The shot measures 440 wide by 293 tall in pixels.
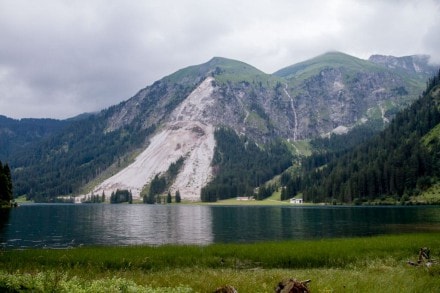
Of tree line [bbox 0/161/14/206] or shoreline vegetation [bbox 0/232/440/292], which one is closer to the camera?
shoreline vegetation [bbox 0/232/440/292]

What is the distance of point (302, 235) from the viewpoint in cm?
8475

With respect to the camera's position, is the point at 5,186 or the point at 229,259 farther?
the point at 5,186

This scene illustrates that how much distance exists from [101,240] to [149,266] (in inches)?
1477

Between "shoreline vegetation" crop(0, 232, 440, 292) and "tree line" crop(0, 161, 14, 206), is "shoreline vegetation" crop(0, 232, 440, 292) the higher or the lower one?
the lower one

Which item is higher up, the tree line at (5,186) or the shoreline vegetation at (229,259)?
the tree line at (5,186)

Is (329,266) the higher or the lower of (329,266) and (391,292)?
the lower

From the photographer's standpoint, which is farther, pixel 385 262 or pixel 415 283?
pixel 385 262

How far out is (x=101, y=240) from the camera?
3118 inches

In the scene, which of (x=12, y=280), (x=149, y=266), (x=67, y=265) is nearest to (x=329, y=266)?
(x=149, y=266)

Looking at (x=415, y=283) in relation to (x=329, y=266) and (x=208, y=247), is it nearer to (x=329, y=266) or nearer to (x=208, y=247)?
(x=329, y=266)

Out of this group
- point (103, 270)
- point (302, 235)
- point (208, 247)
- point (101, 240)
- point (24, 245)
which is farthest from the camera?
point (302, 235)

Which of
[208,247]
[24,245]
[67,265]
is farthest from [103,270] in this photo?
[24,245]

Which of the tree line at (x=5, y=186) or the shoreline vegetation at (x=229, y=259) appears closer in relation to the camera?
the shoreline vegetation at (x=229, y=259)

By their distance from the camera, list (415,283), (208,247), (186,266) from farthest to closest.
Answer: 1. (208,247)
2. (186,266)
3. (415,283)
